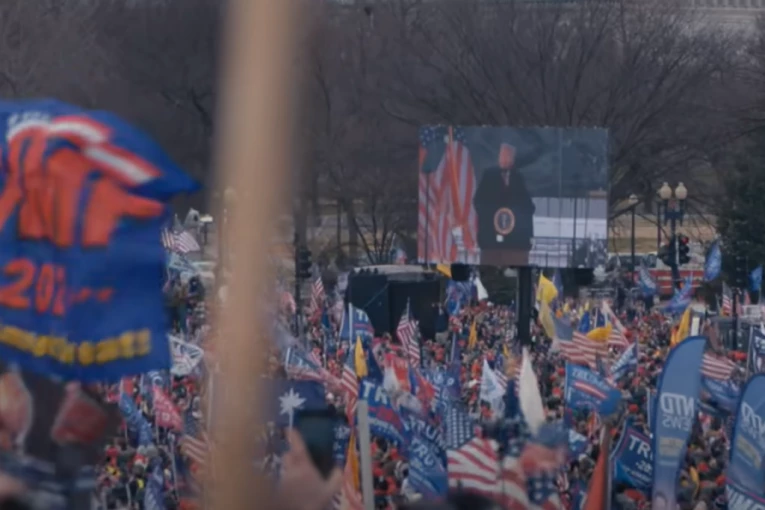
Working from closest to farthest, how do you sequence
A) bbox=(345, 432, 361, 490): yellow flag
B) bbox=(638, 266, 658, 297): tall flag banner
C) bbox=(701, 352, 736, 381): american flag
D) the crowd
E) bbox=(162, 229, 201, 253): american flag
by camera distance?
the crowd → bbox=(345, 432, 361, 490): yellow flag → bbox=(701, 352, 736, 381): american flag → bbox=(162, 229, 201, 253): american flag → bbox=(638, 266, 658, 297): tall flag banner

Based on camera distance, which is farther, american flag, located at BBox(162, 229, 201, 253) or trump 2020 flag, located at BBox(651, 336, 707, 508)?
american flag, located at BBox(162, 229, 201, 253)

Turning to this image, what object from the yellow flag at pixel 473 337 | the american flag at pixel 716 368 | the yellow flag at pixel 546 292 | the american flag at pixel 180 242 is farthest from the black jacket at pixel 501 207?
the american flag at pixel 716 368

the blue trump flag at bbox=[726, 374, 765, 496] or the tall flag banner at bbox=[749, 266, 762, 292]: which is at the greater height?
the tall flag banner at bbox=[749, 266, 762, 292]

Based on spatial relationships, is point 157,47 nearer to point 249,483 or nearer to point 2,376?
point 2,376

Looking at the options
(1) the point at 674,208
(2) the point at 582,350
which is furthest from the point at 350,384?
(1) the point at 674,208

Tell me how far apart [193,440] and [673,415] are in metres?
3.00

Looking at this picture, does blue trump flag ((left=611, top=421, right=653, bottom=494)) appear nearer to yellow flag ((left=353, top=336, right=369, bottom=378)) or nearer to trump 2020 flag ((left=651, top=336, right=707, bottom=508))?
trump 2020 flag ((left=651, top=336, right=707, bottom=508))

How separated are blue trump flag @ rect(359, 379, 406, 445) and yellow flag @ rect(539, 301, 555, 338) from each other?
875 cm

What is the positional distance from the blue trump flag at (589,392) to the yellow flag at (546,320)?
313 inches

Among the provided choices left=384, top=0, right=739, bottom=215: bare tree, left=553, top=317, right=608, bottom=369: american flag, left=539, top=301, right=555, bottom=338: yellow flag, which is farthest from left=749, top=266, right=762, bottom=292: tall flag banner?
left=553, top=317, right=608, bottom=369: american flag

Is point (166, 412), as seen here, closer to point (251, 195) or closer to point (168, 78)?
point (168, 78)

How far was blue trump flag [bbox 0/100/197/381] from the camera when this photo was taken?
5.07m

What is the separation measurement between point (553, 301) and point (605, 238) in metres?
1.42

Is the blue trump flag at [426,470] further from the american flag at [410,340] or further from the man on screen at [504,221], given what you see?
the man on screen at [504,221]
